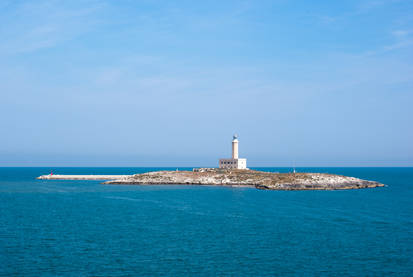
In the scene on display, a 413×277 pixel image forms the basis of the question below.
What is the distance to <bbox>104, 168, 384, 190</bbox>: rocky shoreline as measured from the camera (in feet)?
311

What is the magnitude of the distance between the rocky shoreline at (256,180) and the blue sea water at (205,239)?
32.0m

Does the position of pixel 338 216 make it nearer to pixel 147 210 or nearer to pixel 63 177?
pixel 147 210

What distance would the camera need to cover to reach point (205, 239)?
37.8 meters

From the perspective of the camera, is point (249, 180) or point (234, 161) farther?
point (234, 161)

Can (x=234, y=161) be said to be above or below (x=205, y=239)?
above

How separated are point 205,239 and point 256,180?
221ft

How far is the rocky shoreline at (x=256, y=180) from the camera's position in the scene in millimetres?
94875

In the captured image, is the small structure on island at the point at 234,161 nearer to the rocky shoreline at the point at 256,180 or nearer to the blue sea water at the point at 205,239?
the rocky shoreline at the point at 256,180

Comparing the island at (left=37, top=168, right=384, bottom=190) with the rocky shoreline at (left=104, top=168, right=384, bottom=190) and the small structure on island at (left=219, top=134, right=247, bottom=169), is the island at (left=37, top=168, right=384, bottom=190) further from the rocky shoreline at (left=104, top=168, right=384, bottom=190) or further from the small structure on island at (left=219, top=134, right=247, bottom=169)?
the small structure on island at (left=219, top=134, right=247, bottom=169)

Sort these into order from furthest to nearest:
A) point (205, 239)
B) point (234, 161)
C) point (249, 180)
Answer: point (234, 161) → point (249, 180) → point (205, 239)

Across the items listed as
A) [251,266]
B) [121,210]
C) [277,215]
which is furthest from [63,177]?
[251,266]

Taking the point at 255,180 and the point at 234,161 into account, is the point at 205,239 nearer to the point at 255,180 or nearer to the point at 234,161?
the point at 255,180

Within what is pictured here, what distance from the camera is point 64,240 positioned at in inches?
1457

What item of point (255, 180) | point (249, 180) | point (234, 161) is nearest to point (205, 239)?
point (249, 180)
